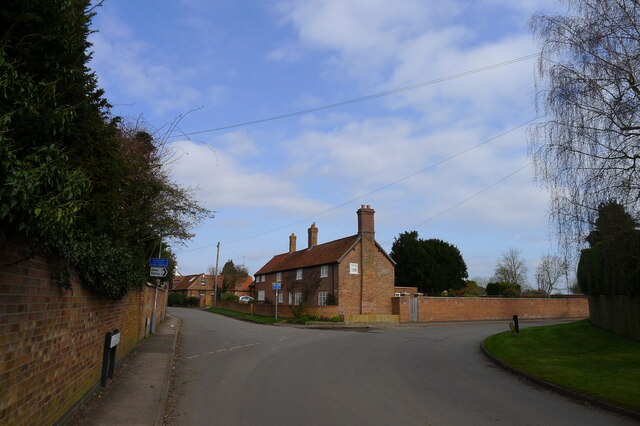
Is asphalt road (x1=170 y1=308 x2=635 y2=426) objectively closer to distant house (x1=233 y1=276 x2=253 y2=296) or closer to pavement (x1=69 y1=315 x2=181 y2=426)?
pavement (x1=69 y1=315 x2=181 y2=426)

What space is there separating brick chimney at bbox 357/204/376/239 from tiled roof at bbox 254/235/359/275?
2.89 feet

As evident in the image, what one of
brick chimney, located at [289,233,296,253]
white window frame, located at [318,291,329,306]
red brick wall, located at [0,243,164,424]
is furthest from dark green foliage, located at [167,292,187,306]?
red brick wall, located at [0,243,164,424]

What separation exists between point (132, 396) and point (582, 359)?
1282 centimetres

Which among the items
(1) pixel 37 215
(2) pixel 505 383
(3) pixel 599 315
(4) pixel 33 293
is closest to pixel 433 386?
(2) pixel 505 383

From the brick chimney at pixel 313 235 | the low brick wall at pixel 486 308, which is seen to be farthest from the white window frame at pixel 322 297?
the brick chimney at pixel 313 235

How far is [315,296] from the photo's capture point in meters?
45.1

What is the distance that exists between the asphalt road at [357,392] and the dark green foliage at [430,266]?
42689mm

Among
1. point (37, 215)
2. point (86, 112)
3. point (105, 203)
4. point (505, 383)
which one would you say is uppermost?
point (86, 112)

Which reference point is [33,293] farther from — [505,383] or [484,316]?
[484,316]

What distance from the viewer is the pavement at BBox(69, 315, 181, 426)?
7.30 meters

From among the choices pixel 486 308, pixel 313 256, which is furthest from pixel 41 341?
pixel 486 308

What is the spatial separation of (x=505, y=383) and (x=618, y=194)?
5334 millimetres

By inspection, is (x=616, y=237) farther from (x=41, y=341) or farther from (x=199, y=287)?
(x=199, y=287)

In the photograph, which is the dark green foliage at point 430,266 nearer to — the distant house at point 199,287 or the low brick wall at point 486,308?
the low brick wall at point 486,308
